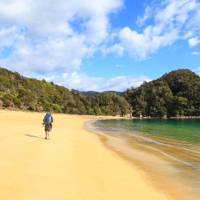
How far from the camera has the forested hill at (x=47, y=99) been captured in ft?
350

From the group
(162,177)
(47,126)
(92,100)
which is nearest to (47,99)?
(92,100)

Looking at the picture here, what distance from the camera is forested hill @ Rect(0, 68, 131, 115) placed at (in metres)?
107

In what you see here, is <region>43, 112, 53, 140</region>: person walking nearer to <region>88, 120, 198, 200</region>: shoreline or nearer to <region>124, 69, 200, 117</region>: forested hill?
<region>88, 120, 198, 200</region>: shoreline

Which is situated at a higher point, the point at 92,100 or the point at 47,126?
the point at 92,100

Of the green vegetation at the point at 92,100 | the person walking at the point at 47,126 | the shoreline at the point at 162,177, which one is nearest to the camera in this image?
the shoreline at the point at 162,177

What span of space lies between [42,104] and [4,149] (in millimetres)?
100969

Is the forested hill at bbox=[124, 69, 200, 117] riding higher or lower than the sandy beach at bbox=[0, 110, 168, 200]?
higher

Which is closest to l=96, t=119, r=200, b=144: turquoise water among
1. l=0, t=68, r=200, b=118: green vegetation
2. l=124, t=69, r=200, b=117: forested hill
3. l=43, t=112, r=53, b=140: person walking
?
l=43, t=112, r=53, b=140: person walking

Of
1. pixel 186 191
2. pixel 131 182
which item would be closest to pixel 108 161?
pixel 131 182

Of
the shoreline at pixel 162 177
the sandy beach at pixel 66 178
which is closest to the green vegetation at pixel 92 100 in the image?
the shoreline at pixel 162 177

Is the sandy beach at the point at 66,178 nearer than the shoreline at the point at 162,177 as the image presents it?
Yes

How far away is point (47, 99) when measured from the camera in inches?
5012

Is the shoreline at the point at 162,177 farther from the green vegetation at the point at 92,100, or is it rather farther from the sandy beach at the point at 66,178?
the green vegetation at the point at 92,100

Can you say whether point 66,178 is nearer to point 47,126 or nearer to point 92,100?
point 47,126
